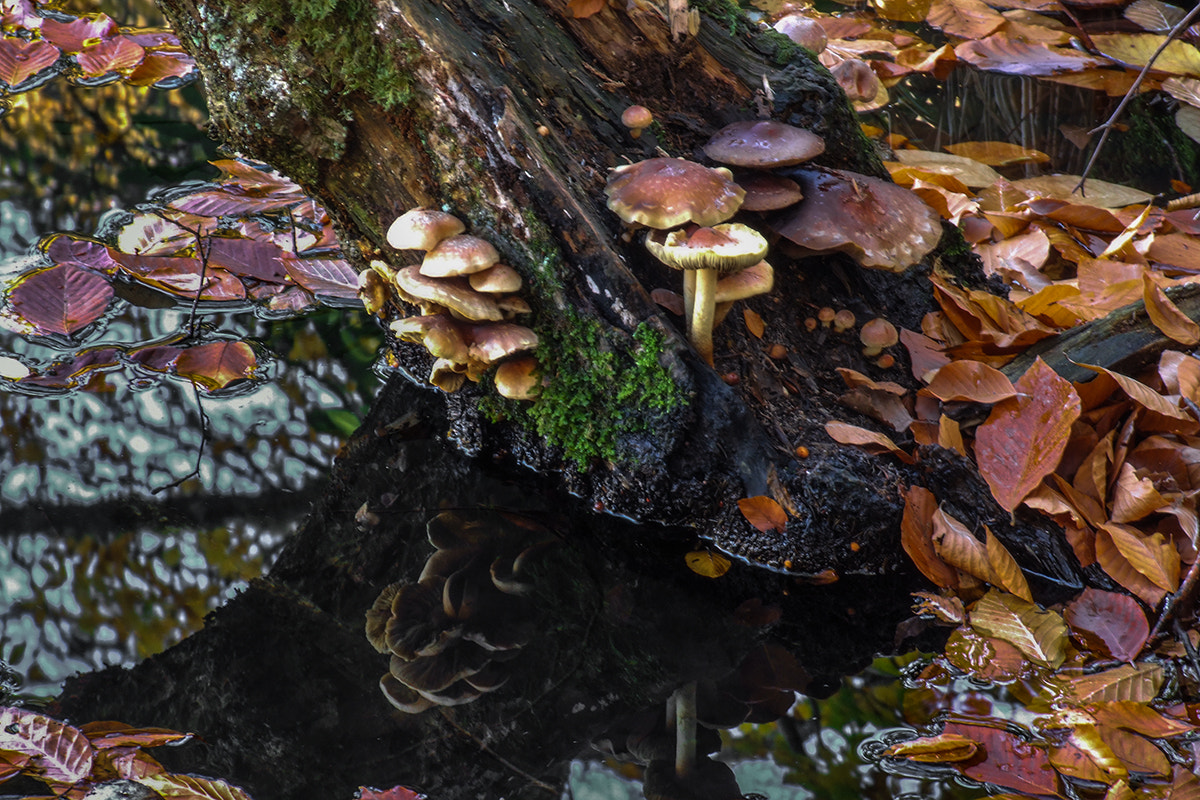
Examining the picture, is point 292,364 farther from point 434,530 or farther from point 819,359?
point 819,359

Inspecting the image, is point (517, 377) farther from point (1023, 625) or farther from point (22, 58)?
point (22, 58)

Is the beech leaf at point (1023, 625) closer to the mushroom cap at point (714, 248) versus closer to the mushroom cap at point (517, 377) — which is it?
the mushroom cap at point (714, 248)

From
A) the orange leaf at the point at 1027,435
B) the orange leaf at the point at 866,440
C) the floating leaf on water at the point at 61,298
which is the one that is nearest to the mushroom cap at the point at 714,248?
the orange leaf at the point at 866,440

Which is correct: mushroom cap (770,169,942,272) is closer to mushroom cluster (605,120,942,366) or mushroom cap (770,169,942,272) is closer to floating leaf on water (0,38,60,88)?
mushroom cluster (605,120,942,366)

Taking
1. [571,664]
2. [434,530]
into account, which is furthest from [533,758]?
[434,530]

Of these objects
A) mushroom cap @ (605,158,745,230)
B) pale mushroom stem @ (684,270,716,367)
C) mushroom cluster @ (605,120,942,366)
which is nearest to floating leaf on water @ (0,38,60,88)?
mushroom cluster @ (605,120,942,366)

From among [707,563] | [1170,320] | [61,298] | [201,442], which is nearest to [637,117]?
[707,563]
